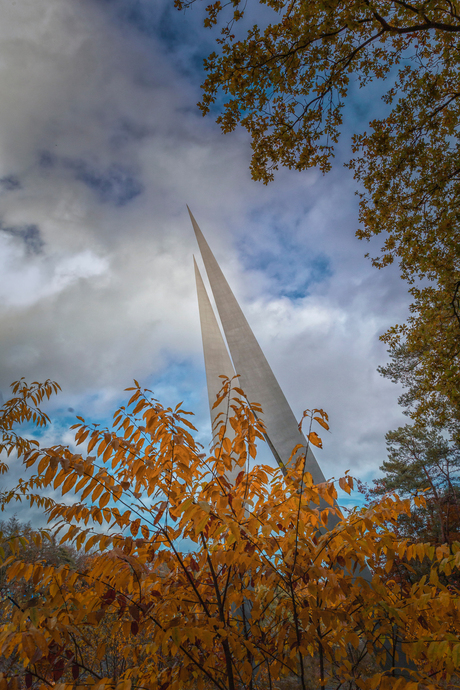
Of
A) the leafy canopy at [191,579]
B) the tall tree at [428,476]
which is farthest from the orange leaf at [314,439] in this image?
the tall tree at [428,476]

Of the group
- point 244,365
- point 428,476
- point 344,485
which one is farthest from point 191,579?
point 428,476

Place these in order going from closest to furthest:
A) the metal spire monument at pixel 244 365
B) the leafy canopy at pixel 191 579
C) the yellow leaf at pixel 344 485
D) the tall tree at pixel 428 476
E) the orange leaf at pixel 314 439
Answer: the leafy canopy at pixel 191 579, the yellow leaf at pixel 344 485, the orange leaf at pixel 314 439, the metal spire monument at pixel 244 365, the tall tree at pixel 428 476

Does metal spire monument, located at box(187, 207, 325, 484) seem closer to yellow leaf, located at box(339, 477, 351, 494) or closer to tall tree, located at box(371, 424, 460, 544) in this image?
yellow leaf, located at box(339, 477, 351, 494)

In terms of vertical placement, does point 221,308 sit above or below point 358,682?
above

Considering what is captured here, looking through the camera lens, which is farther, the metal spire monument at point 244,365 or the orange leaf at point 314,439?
the metal spire monument at point 244,365

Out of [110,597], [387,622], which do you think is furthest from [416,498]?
[110,597]

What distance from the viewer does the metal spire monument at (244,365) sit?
7.74 m

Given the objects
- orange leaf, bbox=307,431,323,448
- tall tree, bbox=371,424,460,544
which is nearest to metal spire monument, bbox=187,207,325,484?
orange leaf, bbox=307,431,323,448

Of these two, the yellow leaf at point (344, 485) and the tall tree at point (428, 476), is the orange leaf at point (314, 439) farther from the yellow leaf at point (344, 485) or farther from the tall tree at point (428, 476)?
the tall tree at point (428, 476)

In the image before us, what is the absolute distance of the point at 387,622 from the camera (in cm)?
147

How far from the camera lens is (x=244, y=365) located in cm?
895

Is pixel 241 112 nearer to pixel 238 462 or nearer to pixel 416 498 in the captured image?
pixel 238 462

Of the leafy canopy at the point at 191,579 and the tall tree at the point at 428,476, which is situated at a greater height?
the tall tree at the point at 428,476

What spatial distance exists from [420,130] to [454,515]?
44.1ft
